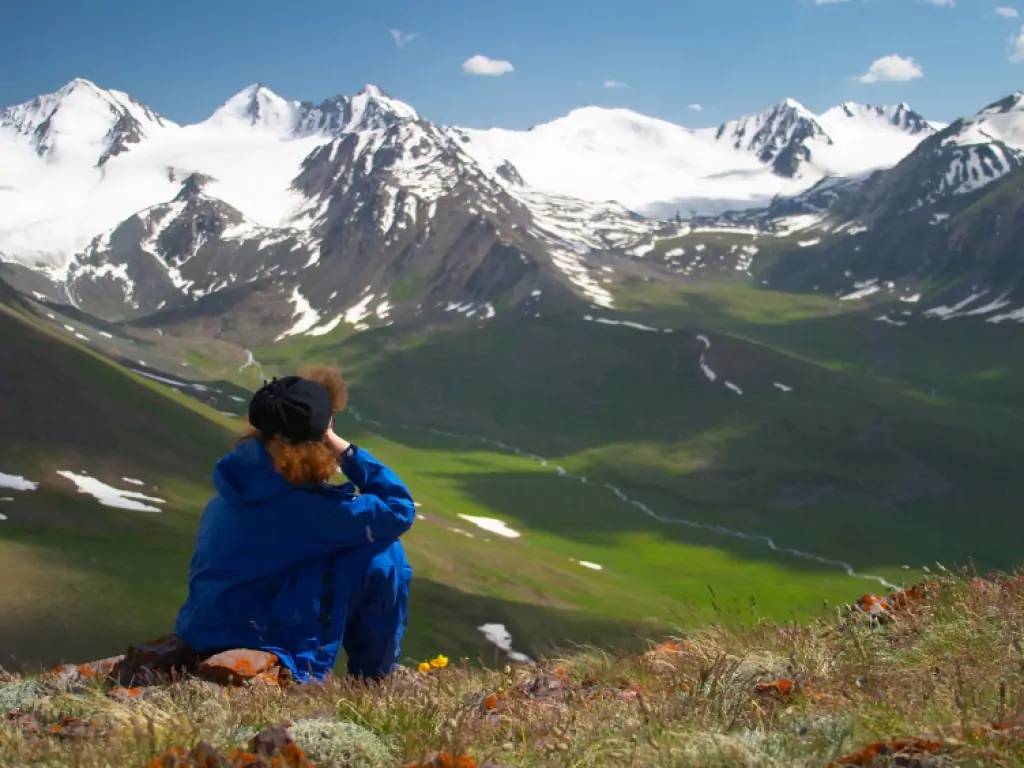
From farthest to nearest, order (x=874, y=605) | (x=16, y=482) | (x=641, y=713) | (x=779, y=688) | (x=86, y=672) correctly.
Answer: (x=16, y=482), (x=874, y=605), (x=86, y=672), (x=779, y=688), (x=641, y=713)

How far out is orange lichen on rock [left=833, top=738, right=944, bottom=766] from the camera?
6750 millimetres

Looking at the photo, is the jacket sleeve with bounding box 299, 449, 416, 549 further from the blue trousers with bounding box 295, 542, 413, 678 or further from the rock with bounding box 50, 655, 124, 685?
the rock with bounding box 50, 655, 124, 685

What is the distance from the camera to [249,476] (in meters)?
11.0

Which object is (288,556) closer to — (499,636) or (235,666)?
(235,666)

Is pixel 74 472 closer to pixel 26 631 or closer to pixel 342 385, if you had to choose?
pixel 26 631

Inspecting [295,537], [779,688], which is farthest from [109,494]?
[779,688]

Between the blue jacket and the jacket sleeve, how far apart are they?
0.03ft

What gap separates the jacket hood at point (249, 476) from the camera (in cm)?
1093

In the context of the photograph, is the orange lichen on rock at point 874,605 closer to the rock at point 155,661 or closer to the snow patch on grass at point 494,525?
the rock at point 155,661

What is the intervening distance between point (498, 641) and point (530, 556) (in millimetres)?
52841

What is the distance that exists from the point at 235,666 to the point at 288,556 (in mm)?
1235

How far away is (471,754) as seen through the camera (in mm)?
7605

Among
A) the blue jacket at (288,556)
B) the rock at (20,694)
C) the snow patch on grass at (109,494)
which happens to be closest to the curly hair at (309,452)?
the blue jacket at (288,556)

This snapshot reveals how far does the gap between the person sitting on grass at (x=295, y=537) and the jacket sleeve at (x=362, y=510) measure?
1cm
